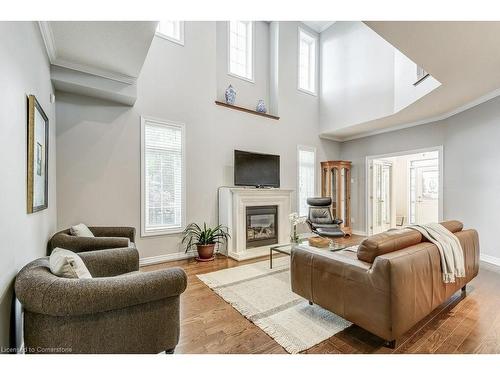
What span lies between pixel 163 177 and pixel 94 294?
2855 mm

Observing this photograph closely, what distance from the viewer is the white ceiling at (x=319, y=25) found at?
6.01 meters

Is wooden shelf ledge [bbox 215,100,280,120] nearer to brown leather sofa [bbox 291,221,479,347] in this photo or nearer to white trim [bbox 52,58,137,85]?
white trim [bbox 52,58,137,85]

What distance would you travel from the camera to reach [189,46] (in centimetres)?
419

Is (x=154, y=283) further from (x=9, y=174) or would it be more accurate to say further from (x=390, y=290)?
(x=390, y=290)

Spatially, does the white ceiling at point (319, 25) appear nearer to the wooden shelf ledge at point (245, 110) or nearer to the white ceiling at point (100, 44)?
the wooden shelf ledge at point (245, 110)

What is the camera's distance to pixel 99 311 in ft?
4.05

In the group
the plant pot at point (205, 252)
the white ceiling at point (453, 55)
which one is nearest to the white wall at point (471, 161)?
the white ceiling at point (453, 55)

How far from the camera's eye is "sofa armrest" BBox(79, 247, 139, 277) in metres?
1.94

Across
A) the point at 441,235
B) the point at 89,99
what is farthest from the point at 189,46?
the point at 441,235

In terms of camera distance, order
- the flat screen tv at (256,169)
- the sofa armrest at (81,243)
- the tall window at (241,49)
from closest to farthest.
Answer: the sofa armrest at (81,243) < the flat screen tv at (256,169) < the tall window at (241,49)

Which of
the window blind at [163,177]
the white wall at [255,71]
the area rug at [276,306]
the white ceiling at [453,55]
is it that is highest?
the white wall at [255,71]

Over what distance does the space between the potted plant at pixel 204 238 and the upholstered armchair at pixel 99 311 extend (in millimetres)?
2465

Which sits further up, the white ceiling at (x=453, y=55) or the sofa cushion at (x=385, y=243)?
the white ceiling at (x=453, y=55)
